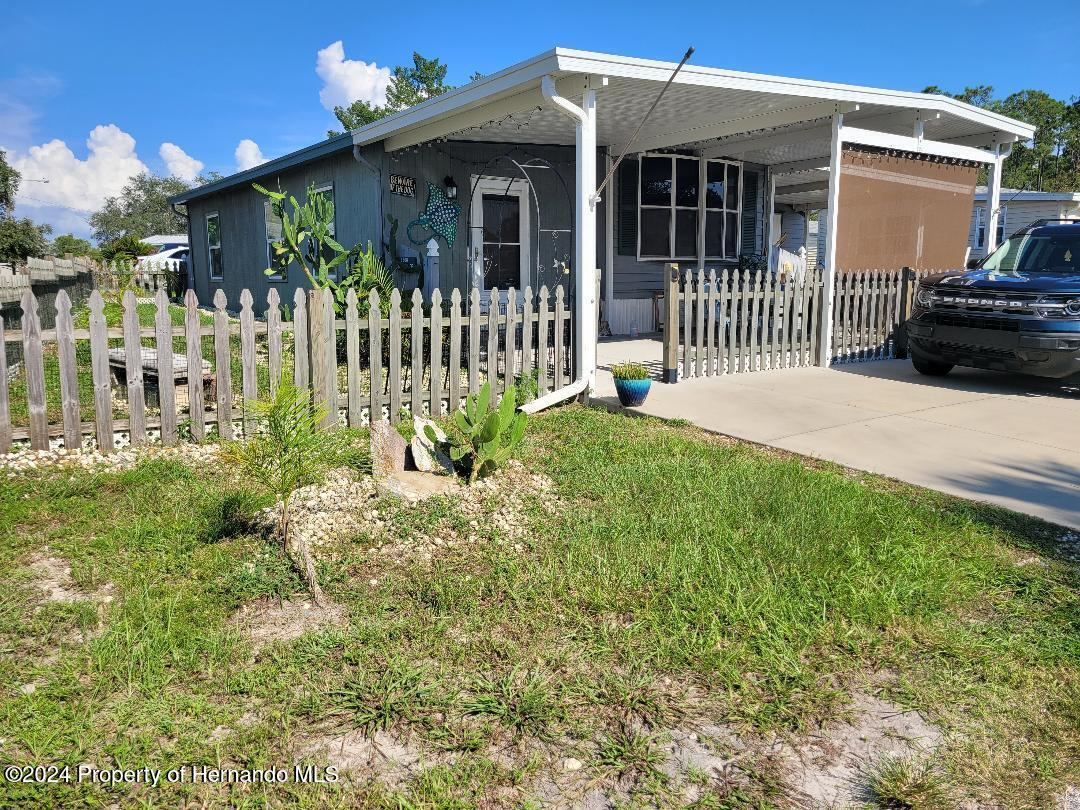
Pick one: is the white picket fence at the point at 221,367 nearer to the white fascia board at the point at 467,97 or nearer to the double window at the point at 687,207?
the white fascia board at the point at 467,97

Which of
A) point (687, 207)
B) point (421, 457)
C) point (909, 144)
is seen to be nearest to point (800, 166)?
point (687, 207)

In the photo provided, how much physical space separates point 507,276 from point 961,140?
753 cm

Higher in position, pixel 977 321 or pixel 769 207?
pixel 769 207

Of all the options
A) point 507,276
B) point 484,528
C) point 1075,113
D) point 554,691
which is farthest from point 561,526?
point 1075,113

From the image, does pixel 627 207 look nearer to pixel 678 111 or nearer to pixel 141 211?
pixel 678 111

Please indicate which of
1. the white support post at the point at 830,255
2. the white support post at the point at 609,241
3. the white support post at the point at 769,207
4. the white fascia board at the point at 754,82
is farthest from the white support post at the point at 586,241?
the white support post at the point at 769,207

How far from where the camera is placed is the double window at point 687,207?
12773mm

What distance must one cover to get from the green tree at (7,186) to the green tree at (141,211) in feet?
165

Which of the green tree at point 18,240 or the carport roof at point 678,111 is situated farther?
the green tree at point 18,240

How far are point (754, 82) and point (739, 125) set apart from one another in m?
2.15

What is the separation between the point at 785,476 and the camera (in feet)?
16.2

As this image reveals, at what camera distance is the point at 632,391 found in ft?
23.7

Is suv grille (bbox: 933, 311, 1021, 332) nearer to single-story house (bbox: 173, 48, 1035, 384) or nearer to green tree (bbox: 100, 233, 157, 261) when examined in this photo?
single-story house (bbox: 173, 48, 1035, 384)

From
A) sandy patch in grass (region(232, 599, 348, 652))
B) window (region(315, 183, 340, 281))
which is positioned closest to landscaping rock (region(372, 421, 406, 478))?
sandy patch in grass (region(232, 599, 348, 652))
